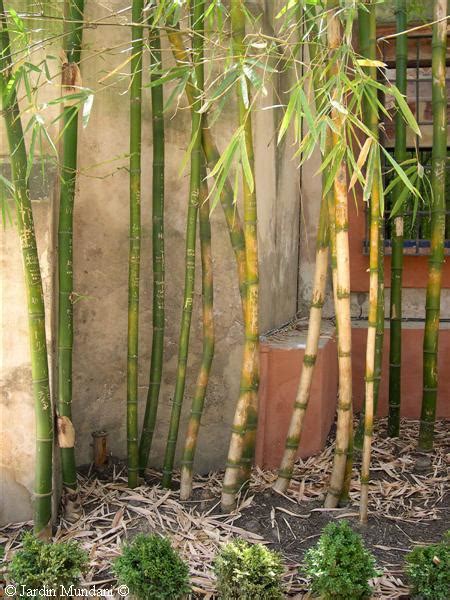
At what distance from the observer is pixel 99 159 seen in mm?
3285

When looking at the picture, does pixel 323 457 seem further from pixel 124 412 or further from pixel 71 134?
pixel 71 134

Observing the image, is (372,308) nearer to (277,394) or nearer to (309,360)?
(309,360)

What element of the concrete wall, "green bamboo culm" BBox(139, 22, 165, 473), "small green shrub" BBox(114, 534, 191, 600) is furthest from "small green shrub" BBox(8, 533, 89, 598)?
the concrete wall

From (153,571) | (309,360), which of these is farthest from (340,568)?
(309,360)

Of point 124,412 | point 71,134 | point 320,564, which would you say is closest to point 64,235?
point 71,134

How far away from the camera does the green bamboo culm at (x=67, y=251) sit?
2.90 m

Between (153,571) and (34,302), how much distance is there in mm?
1049

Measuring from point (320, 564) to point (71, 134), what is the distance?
1.80 m

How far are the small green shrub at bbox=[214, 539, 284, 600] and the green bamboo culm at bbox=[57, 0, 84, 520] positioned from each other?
2.90 feet

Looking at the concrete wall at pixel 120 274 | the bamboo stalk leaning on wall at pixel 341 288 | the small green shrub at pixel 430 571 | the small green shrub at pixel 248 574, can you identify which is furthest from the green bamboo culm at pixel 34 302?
the small green shrub at pixel 430 571

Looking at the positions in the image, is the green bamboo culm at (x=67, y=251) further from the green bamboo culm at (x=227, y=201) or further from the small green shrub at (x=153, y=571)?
the small green shrub at (x=153, y=571)

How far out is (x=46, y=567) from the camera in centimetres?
232

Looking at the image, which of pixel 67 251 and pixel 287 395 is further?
pixel 287 395

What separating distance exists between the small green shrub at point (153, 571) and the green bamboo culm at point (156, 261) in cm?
88
